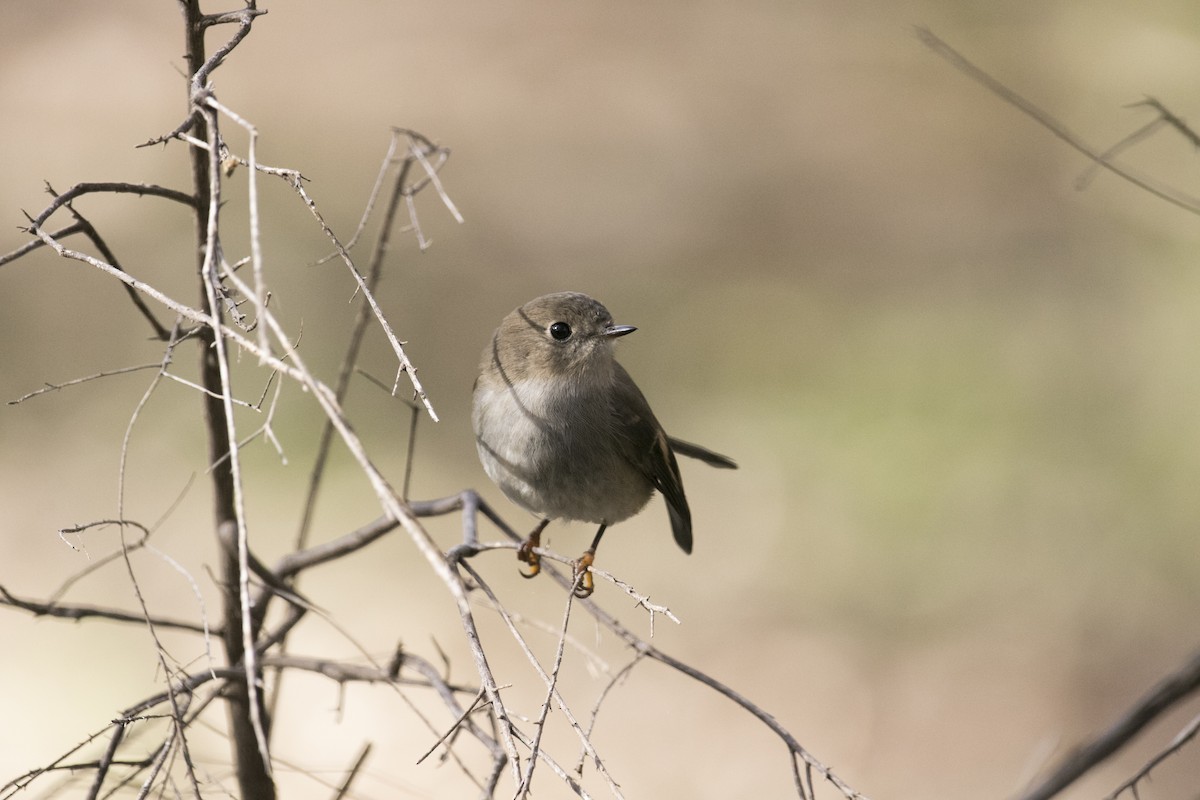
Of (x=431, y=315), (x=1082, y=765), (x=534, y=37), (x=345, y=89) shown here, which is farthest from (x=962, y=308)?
(x=1082, y=765)

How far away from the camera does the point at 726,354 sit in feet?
22.1

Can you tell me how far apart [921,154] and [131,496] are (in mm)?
5579

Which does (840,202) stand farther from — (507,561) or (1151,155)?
(507,561)

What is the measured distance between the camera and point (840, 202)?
7.93m

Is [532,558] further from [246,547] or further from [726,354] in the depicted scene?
[726,354]

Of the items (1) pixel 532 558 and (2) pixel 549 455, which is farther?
(1) pixel 532 558

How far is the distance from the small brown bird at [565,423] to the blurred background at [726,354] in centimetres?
71

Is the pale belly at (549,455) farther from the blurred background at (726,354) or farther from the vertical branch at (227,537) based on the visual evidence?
the vertical branch at (227,537)

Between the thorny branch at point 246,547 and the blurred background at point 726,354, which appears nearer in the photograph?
the thorny branch at point 246,547

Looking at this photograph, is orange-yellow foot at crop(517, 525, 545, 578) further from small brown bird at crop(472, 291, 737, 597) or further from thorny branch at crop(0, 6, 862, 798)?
thorny branch at crop(0, 6, 862, 798)

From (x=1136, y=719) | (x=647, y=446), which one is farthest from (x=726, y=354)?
(x=1136, y=719)

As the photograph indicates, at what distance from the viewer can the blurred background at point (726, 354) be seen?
4777 millimetres

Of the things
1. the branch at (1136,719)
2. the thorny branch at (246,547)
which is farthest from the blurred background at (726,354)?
the branch at (1136,719)

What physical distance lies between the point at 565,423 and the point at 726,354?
3.39 metres
